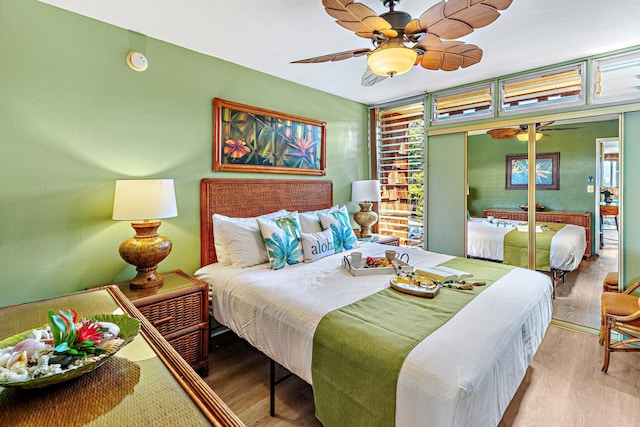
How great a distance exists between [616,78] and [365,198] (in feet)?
8.78

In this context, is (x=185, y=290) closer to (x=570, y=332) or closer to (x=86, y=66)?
(x=86, y=66)

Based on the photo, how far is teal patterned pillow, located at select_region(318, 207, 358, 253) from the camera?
3.06 m

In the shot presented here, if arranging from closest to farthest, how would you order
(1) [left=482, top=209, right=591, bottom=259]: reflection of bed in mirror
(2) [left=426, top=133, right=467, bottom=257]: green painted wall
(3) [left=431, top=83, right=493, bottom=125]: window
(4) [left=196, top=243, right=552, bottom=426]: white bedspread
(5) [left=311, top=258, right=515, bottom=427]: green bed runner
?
(4) [left=196, top=243, right=552, bottom=426]: white bedspread < (5) [left=311, top=258, right=515, bottom=427]: green bed runner < (1) [left=482, top=209, right=591, bottom=259]: reflection of bed in mirror < (3) [left=431, top=83, right=493, bottom=125]: window < (2) [left=426, top=133, right=467, bottom=257]: green painted wall

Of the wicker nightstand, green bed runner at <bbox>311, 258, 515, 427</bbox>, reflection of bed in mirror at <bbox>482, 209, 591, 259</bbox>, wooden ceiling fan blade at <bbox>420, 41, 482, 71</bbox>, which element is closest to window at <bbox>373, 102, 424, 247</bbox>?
reflection of bed in mirror at <bbox>482, 209, 591, 259</bbox>

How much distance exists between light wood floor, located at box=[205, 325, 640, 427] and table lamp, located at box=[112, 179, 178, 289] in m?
0.95

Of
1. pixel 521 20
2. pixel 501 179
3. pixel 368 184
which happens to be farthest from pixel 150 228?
pixel 501 179

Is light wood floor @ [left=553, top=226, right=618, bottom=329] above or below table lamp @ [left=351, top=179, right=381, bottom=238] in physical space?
below

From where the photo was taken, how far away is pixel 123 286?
2.20 metres

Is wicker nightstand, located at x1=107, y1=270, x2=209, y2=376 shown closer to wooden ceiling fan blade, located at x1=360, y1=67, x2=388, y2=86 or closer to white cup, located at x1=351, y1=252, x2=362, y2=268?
white cup, located at x1=351, y1=252, x2=362, y2=268

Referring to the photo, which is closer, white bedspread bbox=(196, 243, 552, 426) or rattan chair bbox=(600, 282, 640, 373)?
white bedspread bbox=(196, 243, 552, 426)

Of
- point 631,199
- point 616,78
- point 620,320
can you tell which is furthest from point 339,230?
point 616,78

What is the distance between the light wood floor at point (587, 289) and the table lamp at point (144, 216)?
380cm

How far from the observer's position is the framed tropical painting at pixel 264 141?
2.92 m

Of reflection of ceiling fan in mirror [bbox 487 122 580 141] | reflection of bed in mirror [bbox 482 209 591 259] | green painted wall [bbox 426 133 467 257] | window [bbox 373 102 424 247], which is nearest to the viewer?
reflection of bed in mirror [bbox 482 209 591 259]
